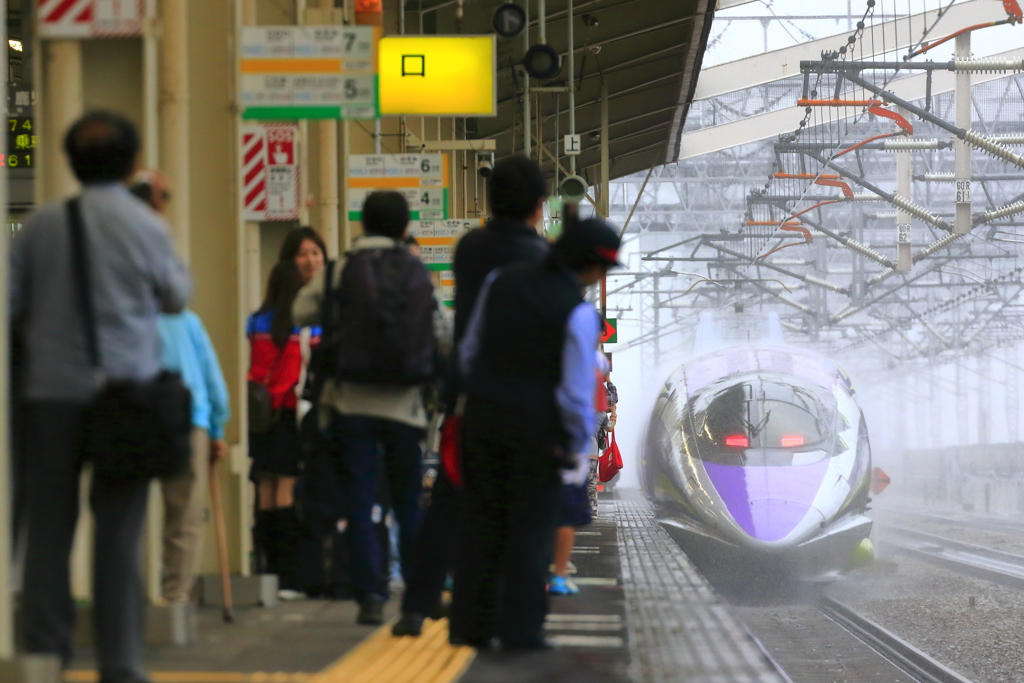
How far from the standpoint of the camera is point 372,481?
17.3 ft

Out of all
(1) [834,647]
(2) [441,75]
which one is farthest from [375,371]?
(1) [834,647]

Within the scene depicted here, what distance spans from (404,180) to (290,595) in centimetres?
475

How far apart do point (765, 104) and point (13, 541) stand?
32.5 metres

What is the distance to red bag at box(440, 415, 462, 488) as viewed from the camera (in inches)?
179

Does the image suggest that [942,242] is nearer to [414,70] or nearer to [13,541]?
[414,70]

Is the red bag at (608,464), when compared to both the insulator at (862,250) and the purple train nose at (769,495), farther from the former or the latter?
the insulator at (862,250)

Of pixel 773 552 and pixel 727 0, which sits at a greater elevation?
pixel 727 0

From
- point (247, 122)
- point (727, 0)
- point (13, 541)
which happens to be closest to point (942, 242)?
point (727, 0)

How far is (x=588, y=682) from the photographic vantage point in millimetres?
4508

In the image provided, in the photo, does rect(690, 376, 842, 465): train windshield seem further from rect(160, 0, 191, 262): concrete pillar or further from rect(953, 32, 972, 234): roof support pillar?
rect(160, 0, 191, 262): concrete pillar

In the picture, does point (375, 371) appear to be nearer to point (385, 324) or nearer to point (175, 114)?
point (385, 324)

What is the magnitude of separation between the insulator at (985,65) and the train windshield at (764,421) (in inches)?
173

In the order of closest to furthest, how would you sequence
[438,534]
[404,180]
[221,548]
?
[438,534] → [221,548] → [404,180]

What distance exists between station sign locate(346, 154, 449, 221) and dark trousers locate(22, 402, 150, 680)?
6029 millimetres
